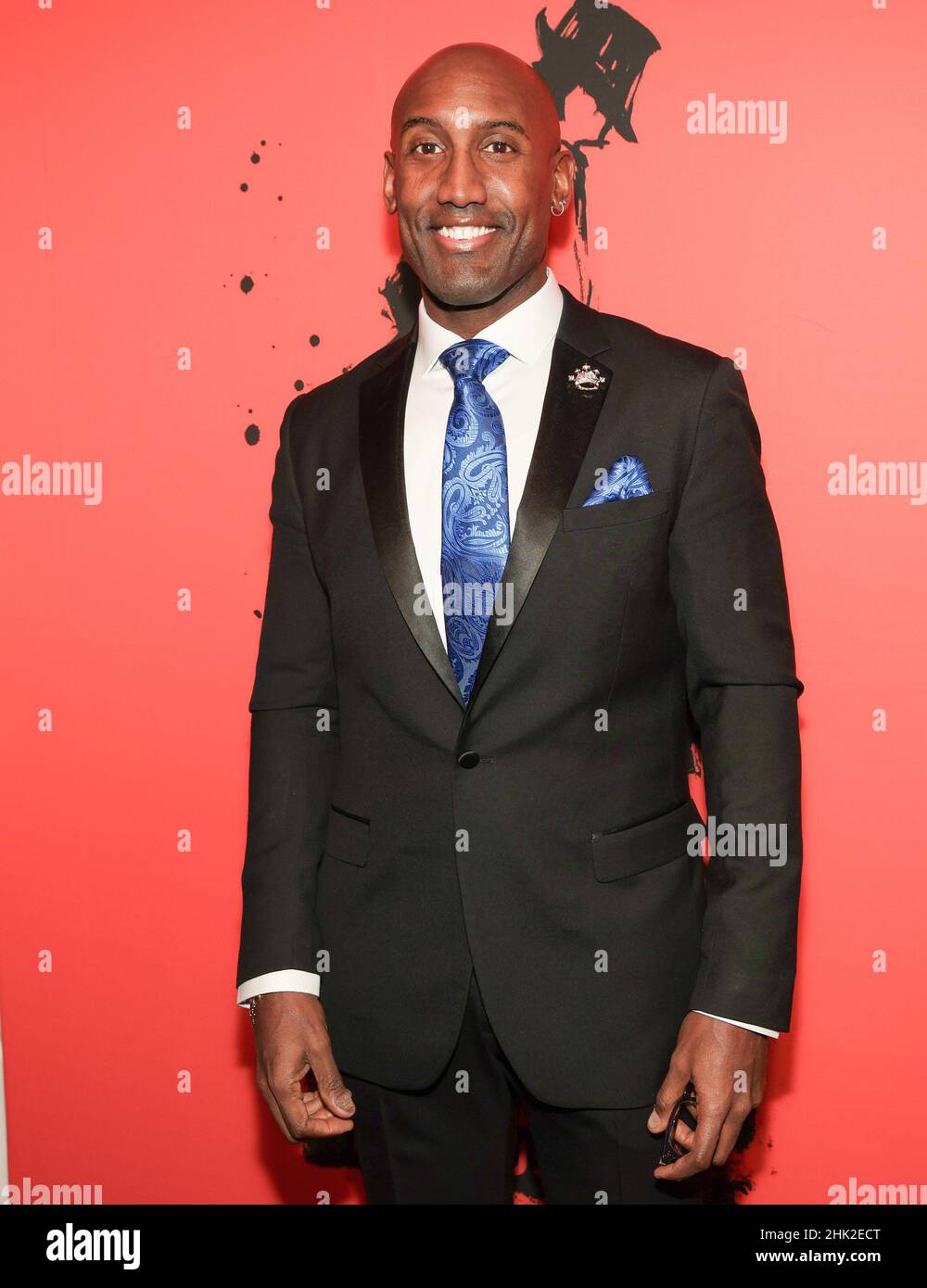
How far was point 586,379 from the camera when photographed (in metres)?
1.67

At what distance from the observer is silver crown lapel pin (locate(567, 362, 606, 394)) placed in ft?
5.44

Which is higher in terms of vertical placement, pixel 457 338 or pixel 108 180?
pixel 108 180

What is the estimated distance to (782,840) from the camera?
60.5 inches

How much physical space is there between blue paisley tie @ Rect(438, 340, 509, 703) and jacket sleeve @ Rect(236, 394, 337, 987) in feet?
0.81

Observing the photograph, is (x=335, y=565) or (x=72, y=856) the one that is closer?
(x=335, y=565)

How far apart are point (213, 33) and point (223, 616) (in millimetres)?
986

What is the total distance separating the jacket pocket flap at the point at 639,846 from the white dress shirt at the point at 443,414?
329 mm

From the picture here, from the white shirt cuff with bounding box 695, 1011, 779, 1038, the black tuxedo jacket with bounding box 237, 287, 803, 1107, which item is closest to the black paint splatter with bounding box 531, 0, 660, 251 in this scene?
the black tuxedo jacket with bounding box 237, 287, 803, 1107

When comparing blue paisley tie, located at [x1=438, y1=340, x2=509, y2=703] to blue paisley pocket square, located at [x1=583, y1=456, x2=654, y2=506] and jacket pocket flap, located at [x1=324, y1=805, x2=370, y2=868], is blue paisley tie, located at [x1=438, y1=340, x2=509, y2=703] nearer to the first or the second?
blue paisley pocket square, located at [x1=583, y1=456, x2=654, y2=506]

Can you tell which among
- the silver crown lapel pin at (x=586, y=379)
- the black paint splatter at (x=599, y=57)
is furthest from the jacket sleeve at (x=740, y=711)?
the black paint splatter at (x=599, y=57)

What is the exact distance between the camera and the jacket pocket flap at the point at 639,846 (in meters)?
1.61

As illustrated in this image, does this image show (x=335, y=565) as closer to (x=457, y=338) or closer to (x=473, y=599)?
(x=473, y=599)

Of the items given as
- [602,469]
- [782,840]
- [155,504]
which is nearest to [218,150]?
[155,504]

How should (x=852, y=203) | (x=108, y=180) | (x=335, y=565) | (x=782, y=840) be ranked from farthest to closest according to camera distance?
(x=108, y=180)
(x=852, y=203)
(x=335, y=565)
(x=782, y=840)
